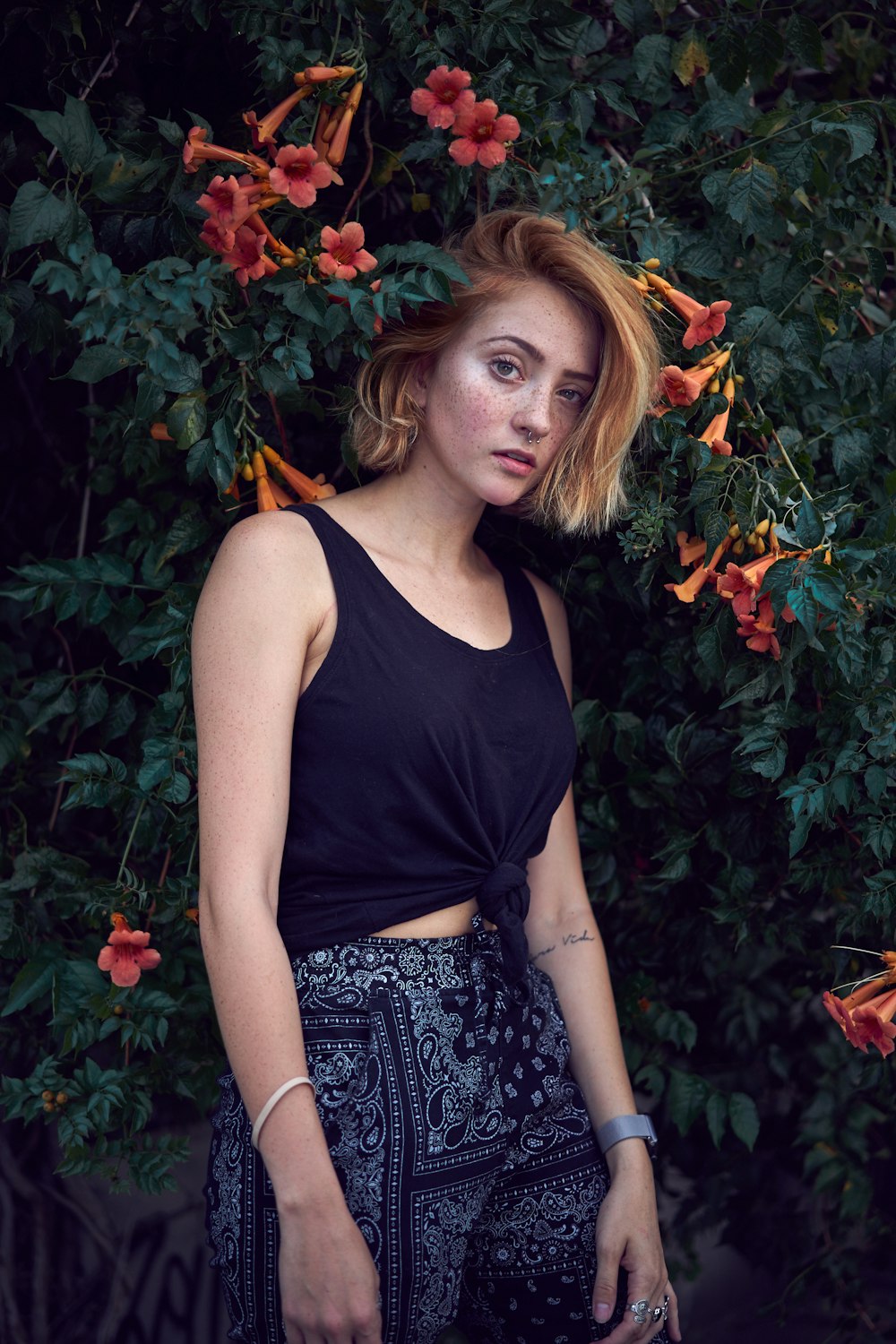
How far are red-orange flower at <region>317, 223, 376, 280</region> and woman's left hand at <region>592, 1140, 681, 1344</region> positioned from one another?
1.54 m

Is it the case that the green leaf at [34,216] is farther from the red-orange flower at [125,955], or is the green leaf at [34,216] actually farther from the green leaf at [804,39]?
the green leaf at [804,39]

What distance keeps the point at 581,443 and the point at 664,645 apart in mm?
467

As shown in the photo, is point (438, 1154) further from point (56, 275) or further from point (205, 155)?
point (205, 155)

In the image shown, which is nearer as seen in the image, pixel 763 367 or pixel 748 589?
pixel 748 589

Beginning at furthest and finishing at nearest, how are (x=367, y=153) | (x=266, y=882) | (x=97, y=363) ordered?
(x=367, y=153), (x=97, y=363), (x=266, y=882)

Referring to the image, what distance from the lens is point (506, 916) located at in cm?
192

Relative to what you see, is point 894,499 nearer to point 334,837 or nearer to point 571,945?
point 571,945

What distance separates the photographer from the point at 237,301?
6.64 ft

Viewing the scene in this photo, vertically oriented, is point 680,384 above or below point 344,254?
below

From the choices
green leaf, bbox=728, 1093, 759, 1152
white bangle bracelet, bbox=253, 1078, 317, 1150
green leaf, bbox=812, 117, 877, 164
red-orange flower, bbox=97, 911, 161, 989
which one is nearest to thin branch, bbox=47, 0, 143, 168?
green leaf, bbox=812, 117, 877, 164

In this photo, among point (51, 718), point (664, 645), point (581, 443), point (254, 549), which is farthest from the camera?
point (51, 718)

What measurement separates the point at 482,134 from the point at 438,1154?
159 centimetres

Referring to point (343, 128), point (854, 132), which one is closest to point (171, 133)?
point (343, 128)

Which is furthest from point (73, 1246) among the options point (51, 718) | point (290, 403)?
point (290, 403)
